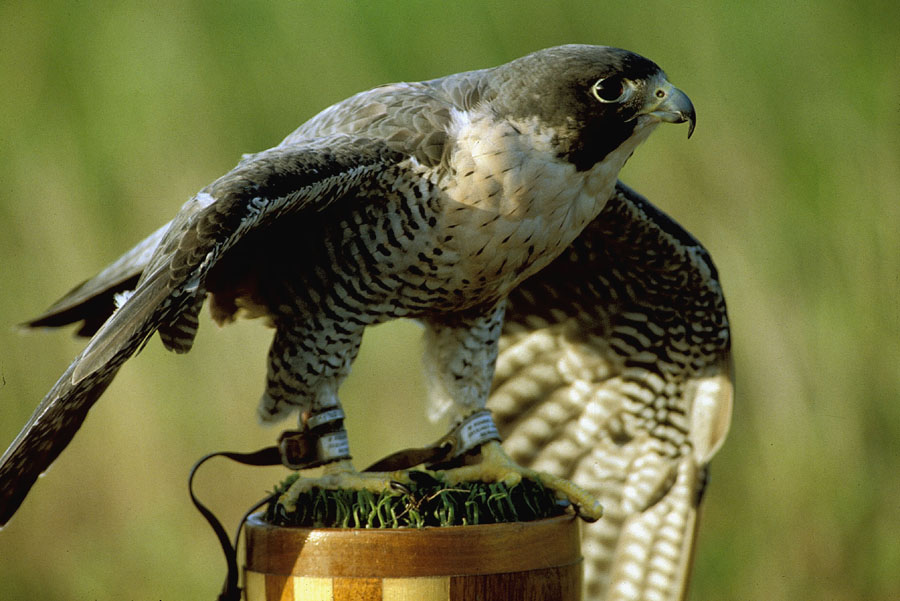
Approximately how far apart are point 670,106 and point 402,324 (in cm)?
175

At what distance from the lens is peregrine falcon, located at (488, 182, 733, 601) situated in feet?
7.94

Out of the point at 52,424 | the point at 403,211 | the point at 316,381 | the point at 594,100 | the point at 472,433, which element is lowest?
the point at 472,433

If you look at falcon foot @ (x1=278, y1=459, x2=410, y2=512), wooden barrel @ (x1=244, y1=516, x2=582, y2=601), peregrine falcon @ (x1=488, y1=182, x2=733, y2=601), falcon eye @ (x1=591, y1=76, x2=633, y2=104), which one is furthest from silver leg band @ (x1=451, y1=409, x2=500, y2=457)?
falcon eye @ (x1=591, y1=76, x2=633, y2=104)

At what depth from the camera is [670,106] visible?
68.4 inches

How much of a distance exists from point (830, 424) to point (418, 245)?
1.79 metres

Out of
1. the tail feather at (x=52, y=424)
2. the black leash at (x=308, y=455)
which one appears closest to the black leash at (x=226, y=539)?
the black leash at (x=308, y=455)

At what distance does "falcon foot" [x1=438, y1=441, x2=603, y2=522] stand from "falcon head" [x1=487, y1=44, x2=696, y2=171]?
2.07 feet

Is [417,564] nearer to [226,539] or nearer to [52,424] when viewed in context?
[226,539]

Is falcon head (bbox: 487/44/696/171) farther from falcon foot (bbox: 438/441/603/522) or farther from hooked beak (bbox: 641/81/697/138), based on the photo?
falcon foot (bbox: 438/441/603/522)

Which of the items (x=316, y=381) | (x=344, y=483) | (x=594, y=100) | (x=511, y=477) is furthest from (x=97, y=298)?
(x=594, y=100)

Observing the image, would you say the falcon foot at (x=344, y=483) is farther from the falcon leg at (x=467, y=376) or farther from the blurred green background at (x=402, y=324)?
the blurred green background at (x=402, y=324)

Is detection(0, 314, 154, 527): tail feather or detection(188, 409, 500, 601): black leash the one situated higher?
detection(0, 314, 154, 527): tail feather

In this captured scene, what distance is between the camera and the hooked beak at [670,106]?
5.69ft

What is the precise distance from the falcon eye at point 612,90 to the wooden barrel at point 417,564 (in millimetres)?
790
